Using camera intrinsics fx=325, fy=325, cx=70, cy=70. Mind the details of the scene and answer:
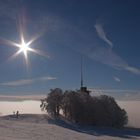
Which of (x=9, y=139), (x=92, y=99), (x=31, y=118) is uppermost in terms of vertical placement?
(x=92, y=99)

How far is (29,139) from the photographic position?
111 feet

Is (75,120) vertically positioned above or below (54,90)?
below

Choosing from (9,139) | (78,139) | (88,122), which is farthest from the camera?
(88,122)

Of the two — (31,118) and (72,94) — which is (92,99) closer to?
(72,94)

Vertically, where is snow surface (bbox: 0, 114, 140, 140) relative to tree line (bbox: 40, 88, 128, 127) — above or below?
below

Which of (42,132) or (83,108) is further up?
(83,108)

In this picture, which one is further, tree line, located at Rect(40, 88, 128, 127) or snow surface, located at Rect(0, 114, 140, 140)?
tree line, located at Rect(40, 88, 128, 127)

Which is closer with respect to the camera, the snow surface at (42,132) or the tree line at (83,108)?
the snow surface at (42,132)

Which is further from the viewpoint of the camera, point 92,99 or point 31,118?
point 92,99

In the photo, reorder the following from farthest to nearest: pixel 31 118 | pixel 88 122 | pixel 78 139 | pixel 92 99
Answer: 1. pixel 92 99
2. pixel 88 122
3. pixel 31 118
4. pixel 78 139

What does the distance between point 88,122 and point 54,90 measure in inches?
459

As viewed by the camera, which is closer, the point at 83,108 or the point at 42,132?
the point at 42,132

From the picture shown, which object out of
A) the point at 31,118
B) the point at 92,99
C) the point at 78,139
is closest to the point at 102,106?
the point at 92,99

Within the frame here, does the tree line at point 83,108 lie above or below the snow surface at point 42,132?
above
